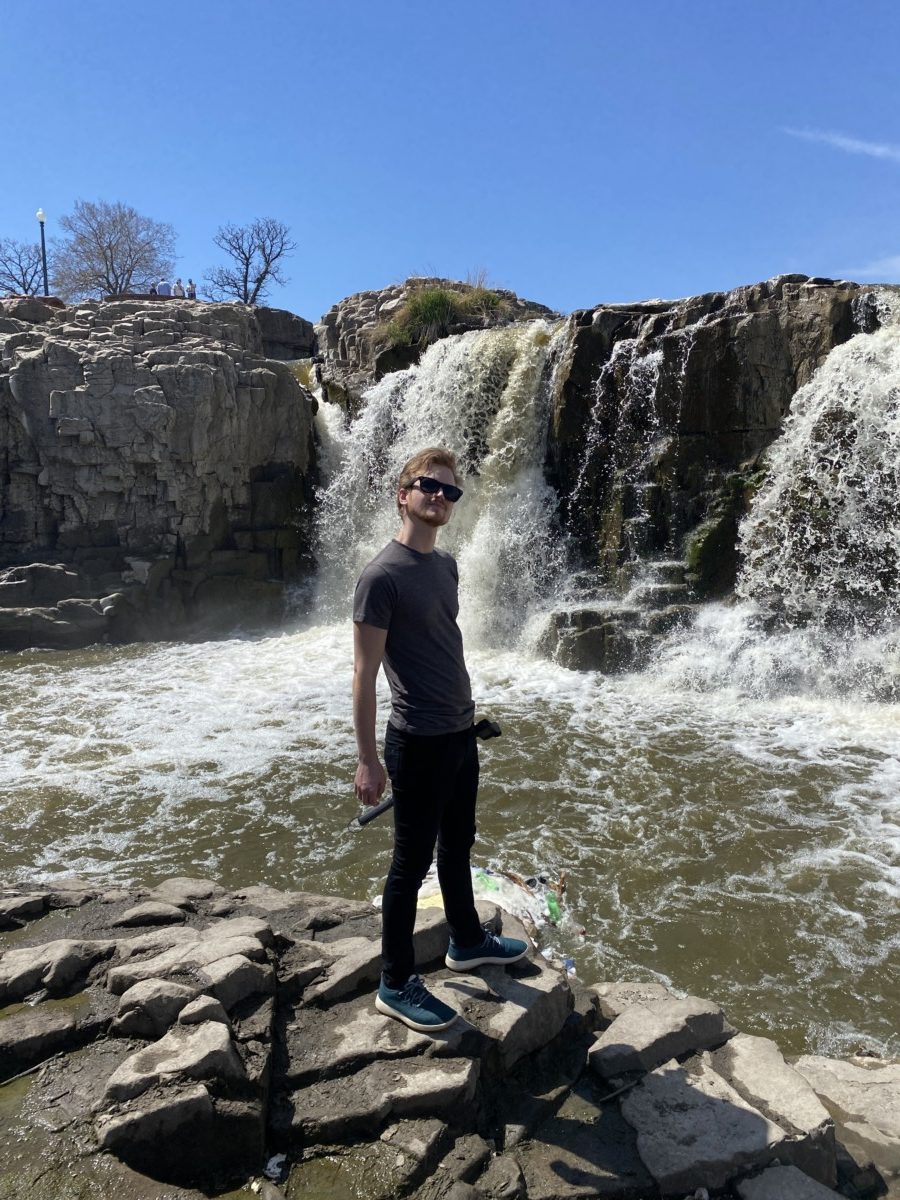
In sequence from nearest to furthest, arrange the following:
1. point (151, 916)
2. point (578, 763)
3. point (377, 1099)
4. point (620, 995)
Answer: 1. point (377, 1099)
2. point (620, 995)
3. point (151, 916)
4. point (578, 763)

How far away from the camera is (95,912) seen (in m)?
3.79

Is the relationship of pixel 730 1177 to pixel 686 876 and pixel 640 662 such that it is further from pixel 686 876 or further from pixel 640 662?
pixel 640 662

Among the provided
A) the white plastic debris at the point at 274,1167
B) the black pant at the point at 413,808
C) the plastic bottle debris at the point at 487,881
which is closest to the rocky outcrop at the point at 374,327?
the plastic bottle debris at the point at 487,881

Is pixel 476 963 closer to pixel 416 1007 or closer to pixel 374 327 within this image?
pixel 416 1007

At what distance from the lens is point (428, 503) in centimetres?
273

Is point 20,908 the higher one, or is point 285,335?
point 285,335

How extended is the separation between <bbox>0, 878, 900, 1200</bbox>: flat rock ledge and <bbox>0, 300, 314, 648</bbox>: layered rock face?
10118 millimetres

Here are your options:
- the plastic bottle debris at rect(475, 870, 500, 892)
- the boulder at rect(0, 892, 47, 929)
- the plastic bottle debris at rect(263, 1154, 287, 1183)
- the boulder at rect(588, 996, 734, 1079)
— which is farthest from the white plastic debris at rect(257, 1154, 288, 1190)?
the plastic bottle debris at rect(475, 870, 500, 892)

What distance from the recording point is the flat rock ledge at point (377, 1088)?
227 cm

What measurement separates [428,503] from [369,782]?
916mm

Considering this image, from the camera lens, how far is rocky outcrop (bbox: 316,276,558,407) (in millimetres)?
15234

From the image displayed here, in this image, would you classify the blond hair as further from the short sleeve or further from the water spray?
the water spray

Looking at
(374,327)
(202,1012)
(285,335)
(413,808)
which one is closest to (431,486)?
(413,808)

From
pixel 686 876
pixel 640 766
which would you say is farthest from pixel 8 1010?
pixel 640 766
